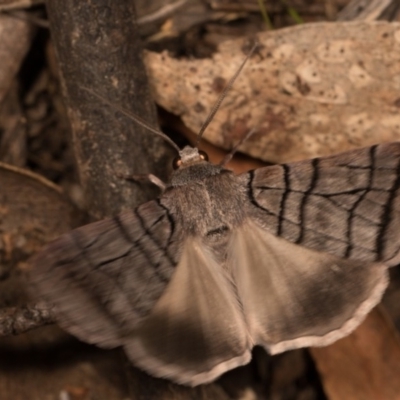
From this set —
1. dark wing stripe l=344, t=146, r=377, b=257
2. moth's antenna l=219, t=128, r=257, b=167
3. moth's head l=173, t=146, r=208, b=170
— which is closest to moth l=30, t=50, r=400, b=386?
dark wing stripe l=344, t=146, r=377, b=257

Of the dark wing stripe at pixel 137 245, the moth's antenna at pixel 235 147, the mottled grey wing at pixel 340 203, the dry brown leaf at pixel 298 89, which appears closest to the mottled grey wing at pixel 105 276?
the dark wing stripe at pixel 137 245

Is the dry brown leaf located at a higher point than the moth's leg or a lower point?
higher

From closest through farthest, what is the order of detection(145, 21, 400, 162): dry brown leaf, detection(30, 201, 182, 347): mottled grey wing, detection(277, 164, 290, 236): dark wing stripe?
detection(30, 201, 182, 347): mottled grey wing → detection(277, 164, 290, 236): dark wing stripe → detection(145, 21, 400, 162): dry brown leaf

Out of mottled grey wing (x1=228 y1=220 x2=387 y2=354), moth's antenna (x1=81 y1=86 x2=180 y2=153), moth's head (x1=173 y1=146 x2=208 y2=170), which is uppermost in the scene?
moth's antenna (x1=81 y1=86 x2=180 y2=153)

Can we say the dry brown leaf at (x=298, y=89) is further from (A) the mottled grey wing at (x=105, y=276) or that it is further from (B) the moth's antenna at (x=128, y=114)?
(A) the mottled grey wing at (x=105, y=276)

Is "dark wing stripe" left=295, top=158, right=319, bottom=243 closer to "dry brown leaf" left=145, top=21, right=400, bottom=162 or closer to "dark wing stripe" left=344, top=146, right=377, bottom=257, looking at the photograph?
"dark wing stripe" left=344, top=146, right=377, bottom=257

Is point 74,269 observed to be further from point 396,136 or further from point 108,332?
point 396,136

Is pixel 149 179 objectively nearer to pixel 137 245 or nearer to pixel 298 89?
pixel 137 245
